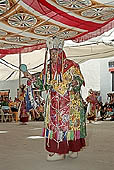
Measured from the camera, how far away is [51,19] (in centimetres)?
348

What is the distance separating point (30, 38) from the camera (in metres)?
4.25

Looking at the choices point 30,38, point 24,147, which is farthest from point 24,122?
point 30,38

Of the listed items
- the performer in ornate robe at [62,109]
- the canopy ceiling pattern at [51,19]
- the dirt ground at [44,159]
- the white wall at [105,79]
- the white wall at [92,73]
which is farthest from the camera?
the white wall at [92,73]

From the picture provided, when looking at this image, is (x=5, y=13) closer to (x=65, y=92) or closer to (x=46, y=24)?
(x=46, y=24)

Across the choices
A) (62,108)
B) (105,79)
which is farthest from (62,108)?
Answer: (105,79)

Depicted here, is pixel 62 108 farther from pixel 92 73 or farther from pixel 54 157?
pixel 92 73

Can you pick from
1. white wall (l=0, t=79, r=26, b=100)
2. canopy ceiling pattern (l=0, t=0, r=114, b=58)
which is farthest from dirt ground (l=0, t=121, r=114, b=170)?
white wall (l=0, t=79, r=26, b=100)

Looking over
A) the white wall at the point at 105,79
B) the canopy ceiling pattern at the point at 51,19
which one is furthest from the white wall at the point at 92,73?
the canopy ceiling pattern at the point at 51,19

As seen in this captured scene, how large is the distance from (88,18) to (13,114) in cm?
903

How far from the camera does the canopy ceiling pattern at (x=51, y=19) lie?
3014 mm

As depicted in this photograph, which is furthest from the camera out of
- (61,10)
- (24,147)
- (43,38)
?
(24,147)

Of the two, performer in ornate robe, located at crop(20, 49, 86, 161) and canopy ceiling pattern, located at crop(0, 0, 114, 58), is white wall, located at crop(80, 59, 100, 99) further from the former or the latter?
performer in ornate robe, located at crop(20, 49, 86, 161)

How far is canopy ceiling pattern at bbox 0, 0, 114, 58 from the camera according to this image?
9.89ft

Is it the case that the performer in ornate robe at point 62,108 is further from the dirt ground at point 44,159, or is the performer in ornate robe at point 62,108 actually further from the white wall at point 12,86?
the white wall at point 12,86
